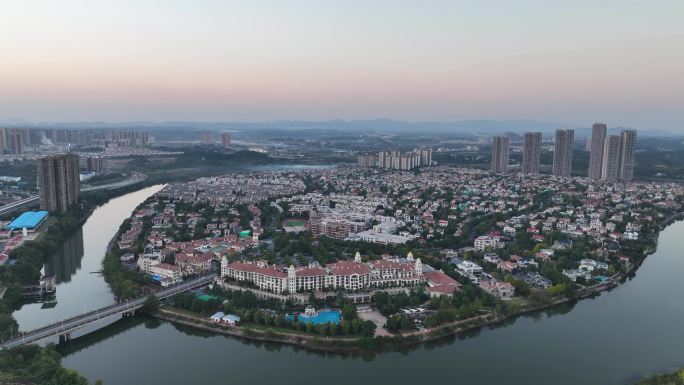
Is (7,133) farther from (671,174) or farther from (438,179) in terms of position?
(671,174)

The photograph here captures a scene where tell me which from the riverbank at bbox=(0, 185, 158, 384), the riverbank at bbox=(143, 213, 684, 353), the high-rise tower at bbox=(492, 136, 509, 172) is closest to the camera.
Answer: the riverbank at bbox=(0, 185, 158, 384)

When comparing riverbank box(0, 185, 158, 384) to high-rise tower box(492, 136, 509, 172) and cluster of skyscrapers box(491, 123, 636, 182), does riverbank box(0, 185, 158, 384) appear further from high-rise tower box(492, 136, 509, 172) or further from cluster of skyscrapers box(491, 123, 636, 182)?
cluster of skyscrapers box(491, 123, 636, 182)

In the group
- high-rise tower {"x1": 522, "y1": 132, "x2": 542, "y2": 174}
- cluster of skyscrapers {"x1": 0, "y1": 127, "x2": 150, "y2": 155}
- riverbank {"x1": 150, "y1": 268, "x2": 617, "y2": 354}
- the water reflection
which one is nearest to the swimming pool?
riverbank {"x1": 150, "y1": 268, "x2": 617, "y2": 354}

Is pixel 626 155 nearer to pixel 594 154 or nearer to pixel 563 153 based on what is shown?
pixel 594 154

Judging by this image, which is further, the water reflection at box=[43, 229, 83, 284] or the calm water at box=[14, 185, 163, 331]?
the water reflection at box=[43, 229, 83, 284]

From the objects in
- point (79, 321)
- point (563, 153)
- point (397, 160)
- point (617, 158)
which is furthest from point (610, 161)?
point (79, 321)

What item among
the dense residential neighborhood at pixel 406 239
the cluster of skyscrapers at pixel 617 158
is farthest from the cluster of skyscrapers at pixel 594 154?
the dense residential neighborhood at pixel 406 239
